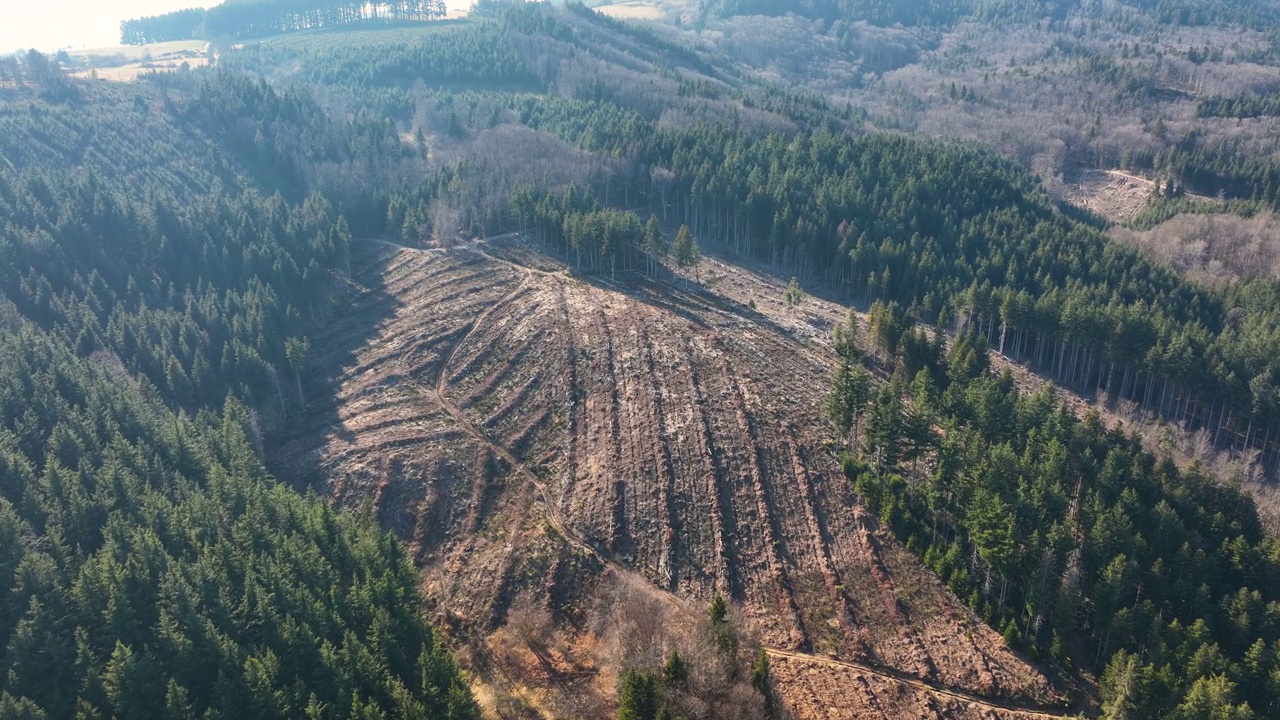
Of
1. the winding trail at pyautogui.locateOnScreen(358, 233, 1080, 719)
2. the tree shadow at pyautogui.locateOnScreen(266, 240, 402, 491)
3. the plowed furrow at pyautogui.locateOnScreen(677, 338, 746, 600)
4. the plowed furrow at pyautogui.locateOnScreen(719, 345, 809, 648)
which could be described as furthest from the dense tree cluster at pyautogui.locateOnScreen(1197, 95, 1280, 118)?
the tree shadow at pyautogui.locateOnScreen(266, 240, 402, 491)

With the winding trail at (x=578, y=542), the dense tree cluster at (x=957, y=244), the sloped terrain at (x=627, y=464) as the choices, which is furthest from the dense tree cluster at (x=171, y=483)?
the dense tree cluster at (x=957, y=244)

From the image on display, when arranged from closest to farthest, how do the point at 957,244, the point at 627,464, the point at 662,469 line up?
the point at 662,469
the point at 627,464
the point at 957,244

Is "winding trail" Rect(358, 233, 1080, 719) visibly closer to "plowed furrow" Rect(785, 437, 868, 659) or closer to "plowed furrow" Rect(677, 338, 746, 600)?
"plowed furrow" Rect(785, 437, 868, 659)

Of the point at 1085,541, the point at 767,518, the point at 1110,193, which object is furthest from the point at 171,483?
the point at 1110,193

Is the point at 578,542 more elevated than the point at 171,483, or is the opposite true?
the point at 171,483

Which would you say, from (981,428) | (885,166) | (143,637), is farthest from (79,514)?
(885,166)

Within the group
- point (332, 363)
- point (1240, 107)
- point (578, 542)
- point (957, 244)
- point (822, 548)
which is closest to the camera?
point (822, 548)

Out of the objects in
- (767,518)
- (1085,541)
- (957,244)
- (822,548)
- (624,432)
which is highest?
(957,244)

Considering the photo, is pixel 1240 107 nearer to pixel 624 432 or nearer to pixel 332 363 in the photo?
pixel 624 432

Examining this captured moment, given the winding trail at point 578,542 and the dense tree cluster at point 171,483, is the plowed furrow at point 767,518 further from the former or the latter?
the dense tree cluster at point 171,483
